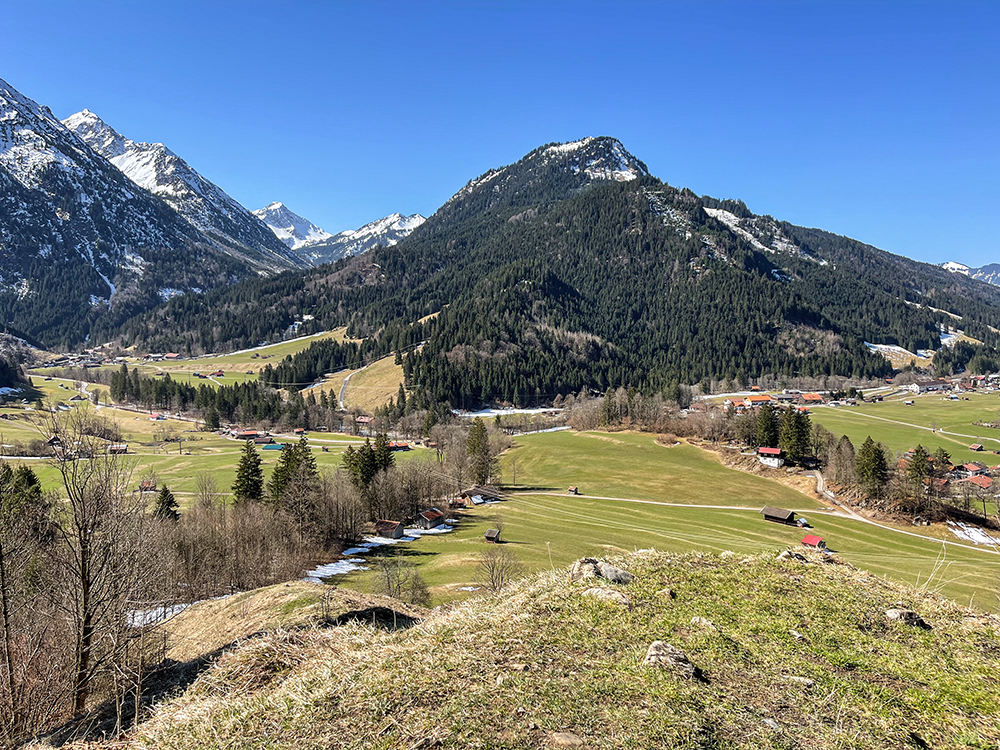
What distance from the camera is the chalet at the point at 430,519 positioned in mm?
76688

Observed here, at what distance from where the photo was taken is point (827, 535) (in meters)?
71.2

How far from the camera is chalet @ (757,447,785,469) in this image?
347 feet

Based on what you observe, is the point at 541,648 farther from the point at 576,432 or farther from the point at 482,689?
the point at 576,432

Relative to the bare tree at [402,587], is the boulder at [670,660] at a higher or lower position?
higher

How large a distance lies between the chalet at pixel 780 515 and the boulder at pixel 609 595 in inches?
3103

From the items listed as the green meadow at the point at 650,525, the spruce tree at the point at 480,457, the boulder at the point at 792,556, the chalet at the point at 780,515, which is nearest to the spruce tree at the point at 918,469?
the green meadow at the point at 650,525

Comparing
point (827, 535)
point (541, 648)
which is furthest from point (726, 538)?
point (541, 648)

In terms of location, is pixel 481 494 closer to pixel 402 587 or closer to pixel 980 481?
pixel 402 587

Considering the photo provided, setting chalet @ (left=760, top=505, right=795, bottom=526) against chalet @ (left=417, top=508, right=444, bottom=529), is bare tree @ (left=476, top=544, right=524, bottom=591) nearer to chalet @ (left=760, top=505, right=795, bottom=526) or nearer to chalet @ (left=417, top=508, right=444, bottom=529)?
chalet @ (left=417, top=508, right=444, bottom=529)

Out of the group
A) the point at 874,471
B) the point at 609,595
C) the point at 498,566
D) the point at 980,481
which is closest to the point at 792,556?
the point at 609,595

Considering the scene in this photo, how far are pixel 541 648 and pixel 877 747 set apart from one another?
4644 millimetres

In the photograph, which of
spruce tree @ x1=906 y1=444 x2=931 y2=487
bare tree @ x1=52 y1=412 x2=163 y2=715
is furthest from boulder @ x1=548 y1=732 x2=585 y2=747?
spruce tree @ x1=906 y1=444 x2=931 y2=487

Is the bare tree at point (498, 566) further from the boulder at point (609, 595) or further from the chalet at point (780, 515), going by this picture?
the chalet at point (780, 515)

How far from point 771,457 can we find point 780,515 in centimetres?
3463
